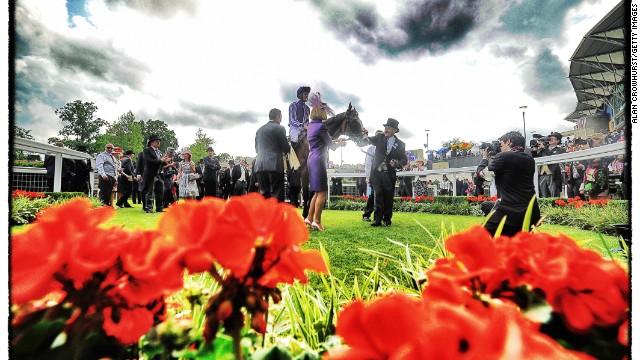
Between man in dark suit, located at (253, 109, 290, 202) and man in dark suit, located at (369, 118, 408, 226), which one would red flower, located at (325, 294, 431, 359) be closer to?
man in dark suit, located at (253, 109, 290, 202)

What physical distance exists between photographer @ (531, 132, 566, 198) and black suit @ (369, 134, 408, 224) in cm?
268

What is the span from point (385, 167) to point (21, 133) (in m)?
4.98

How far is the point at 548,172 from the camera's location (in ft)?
21.9

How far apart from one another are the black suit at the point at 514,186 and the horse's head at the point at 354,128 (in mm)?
3036

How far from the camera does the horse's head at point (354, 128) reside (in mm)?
5340

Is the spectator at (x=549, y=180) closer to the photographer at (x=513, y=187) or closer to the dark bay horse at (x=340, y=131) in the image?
the dark bay horse at (x=340, y=131)

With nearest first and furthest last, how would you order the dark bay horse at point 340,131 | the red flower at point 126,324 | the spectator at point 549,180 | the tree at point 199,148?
the red flower at point 126,324 < the dark bay horse at point 340,131 < the spectator at point 549,180 < the tree at point 199,148

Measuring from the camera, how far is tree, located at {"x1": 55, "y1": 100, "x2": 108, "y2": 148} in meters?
1.00

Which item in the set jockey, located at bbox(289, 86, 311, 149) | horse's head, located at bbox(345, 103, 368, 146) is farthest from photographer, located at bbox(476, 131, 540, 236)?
jockey, located at bbox(289, 86, 311, 149)

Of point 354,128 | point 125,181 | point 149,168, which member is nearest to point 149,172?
point 149,168

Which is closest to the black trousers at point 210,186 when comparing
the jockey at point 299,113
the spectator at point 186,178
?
the spectator at point 186,178

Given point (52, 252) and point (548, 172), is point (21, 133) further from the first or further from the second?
point (548, 172)

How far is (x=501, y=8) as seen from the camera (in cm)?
136
